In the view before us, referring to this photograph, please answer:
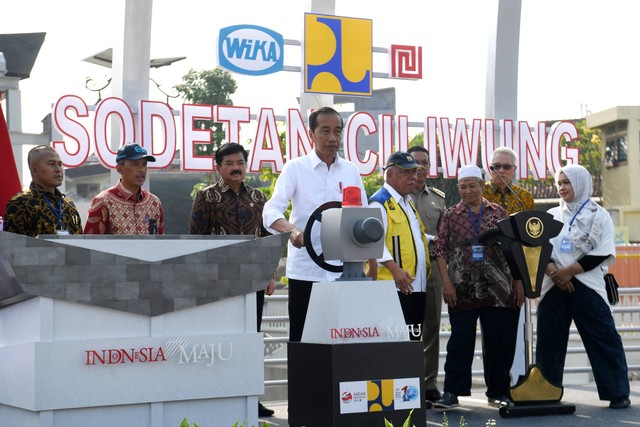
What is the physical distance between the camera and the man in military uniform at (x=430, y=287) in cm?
747

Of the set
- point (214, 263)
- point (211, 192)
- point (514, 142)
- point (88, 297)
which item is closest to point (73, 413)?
point (88, 297)

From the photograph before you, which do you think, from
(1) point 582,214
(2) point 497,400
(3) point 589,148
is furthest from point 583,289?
(3) point 589,148

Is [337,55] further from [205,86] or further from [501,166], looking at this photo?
[205,86]

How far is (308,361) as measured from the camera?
5.02m

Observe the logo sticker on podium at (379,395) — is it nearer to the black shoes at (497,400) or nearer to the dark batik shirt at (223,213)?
the dark batik shirt at (223,213)

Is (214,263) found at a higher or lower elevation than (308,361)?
higher

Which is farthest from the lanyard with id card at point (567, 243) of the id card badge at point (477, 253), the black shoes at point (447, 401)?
the black shoes at point (447, 401)

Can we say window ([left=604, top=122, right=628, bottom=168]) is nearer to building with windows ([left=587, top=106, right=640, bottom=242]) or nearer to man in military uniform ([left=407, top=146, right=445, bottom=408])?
building with windows ([left=587, top=106, right=640, bottom=242])

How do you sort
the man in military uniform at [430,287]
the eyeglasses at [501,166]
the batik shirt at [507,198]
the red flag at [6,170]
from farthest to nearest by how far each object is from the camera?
the batik shirt at [507,198], the eyeglasses at [501,166], the man in military uniform at [430,287], the red flag at [6,170]

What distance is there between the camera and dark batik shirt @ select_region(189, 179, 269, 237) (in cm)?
668

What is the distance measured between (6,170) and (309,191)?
72.4 inches

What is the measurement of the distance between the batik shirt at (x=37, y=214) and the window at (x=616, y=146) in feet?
135

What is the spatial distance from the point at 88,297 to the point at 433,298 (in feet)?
12.4

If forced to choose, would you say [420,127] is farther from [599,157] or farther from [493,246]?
[599,157]
